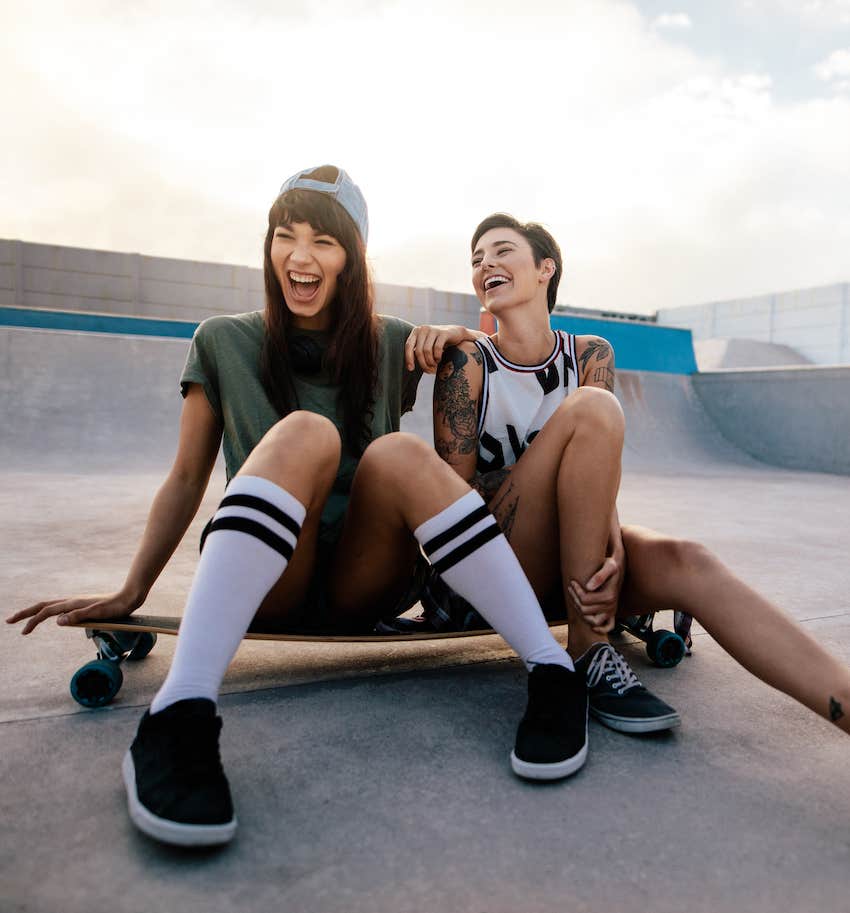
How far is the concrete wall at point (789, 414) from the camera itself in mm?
8969

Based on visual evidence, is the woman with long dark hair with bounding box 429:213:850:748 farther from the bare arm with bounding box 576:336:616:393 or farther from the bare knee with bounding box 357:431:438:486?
the bare knee with bounding box 357:431:438:486

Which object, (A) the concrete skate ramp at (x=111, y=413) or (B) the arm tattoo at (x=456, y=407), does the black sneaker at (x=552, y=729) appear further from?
(A) the concrete skate ramp at (x=111, y=413)

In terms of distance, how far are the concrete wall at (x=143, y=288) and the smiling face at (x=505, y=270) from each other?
15126 mm

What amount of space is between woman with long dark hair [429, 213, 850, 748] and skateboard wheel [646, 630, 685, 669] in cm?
24

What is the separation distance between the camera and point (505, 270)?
6.24 feet

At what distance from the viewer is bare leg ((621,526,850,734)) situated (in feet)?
3.97

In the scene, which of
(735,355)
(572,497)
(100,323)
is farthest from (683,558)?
(735,355)

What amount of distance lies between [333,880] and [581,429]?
0.93 m

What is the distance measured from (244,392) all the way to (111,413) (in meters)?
6.93

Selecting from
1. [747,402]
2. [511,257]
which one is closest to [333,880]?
[511,257]

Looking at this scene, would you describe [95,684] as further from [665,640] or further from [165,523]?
[665,640]

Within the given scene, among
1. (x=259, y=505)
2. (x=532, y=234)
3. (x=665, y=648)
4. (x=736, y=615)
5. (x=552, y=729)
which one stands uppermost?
(x=532, y=234)

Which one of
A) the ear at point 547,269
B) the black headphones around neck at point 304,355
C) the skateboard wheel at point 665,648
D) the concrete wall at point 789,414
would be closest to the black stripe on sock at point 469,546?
the black headphones around neck at point 304,355

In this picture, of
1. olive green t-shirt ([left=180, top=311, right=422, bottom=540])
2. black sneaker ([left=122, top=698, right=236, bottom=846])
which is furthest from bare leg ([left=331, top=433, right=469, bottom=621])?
black sneaker ([left=122, top=698, right=236, bottom=846])
